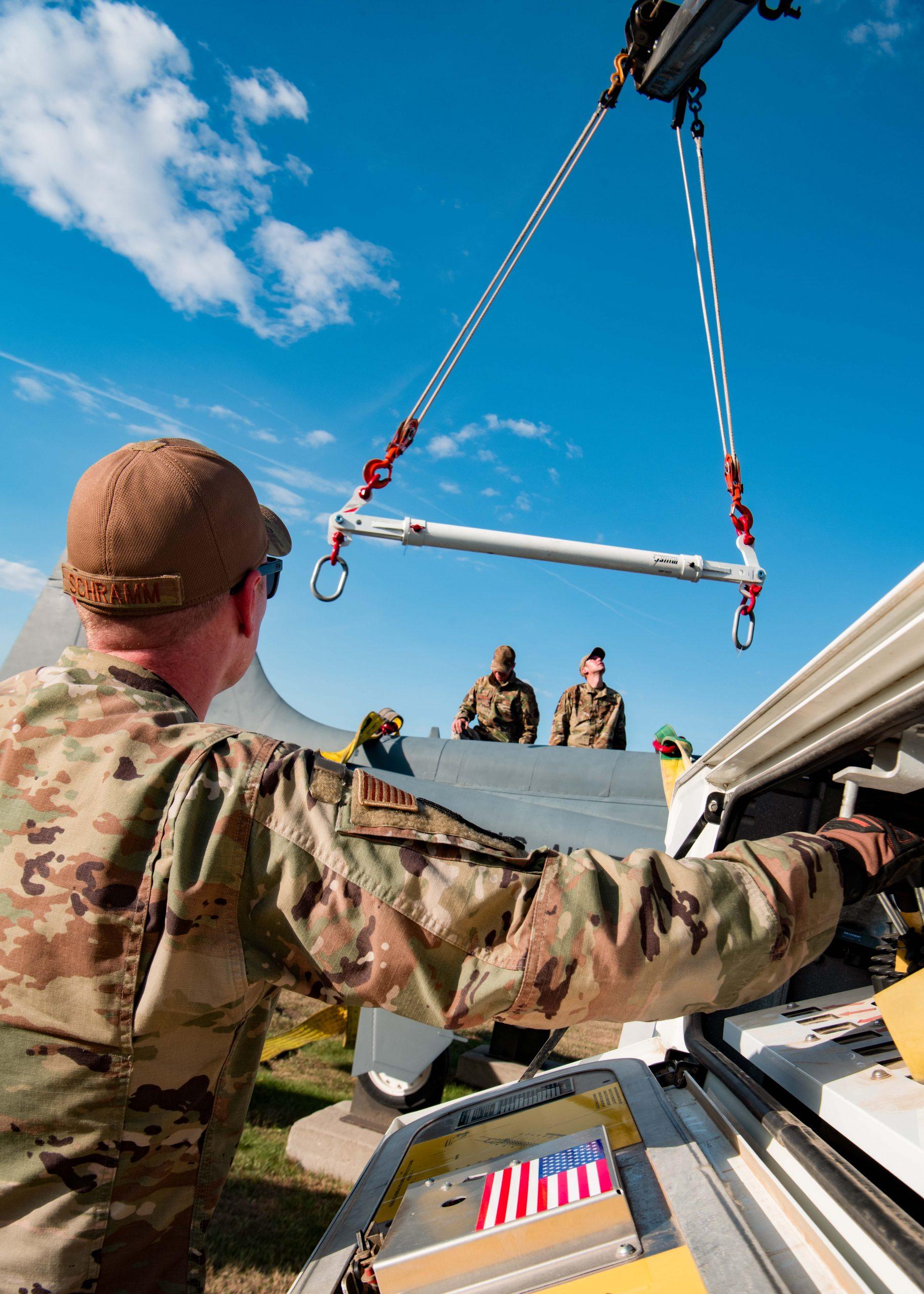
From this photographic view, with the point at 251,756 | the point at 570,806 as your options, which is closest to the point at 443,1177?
the point at 251,756

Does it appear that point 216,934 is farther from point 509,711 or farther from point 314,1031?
point 509,711

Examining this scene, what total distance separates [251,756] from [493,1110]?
3.32 ft

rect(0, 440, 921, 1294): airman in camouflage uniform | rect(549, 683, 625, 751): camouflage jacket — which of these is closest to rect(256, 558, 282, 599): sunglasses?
rect(0, 440, 921, 1294): airman in camouflage uniform

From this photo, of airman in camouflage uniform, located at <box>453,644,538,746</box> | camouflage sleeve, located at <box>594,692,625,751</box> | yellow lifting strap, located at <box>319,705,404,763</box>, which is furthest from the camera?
airman in camouflage uniform, located at <box>453,644,538,746</box>

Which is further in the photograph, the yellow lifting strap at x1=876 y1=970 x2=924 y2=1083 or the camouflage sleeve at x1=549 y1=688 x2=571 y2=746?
the camouflage sleeve at x1=549 y1=688 x2=571 y2=746

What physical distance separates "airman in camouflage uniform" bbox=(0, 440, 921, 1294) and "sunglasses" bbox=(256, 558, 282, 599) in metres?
0.48

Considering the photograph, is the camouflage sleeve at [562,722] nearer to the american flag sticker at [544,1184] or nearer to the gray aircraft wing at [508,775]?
the gray aircraft wing at [508,775]

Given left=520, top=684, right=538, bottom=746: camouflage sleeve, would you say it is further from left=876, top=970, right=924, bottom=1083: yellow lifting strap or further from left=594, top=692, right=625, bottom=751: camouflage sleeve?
left=876, top=970, right=924, bottom=1083: yellow lifting strap

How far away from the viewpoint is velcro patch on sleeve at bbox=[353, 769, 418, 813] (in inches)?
44.7

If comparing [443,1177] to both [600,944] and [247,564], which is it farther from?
[247,564]

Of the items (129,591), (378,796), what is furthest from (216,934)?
(129,591)

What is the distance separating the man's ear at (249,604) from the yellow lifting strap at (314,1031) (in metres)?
3.69

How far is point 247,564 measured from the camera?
153 centimetres

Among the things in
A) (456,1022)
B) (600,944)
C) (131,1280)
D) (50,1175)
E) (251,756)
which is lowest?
(131,1280)
